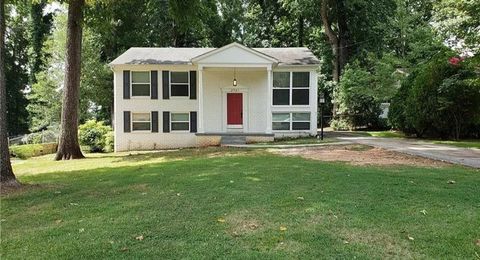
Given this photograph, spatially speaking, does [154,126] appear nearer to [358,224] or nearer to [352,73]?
[352,73]

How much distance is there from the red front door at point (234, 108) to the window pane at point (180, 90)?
2.40 metres

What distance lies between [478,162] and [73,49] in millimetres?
15066

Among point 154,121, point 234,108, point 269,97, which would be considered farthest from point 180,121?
point 269,97

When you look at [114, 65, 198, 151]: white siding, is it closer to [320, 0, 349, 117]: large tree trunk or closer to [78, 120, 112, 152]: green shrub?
[78, 120, 112, 152]: green shrub

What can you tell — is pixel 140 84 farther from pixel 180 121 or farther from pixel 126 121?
pixel 180 121

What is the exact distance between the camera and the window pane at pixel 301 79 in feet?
75.2

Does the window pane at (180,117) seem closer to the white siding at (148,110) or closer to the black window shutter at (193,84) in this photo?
the white siding at (148,110)

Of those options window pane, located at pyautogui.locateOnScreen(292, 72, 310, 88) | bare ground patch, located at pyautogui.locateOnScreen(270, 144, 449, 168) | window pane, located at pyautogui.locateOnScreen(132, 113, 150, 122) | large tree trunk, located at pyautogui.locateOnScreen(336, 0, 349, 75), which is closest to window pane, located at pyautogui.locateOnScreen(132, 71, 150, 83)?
window pane, located at pyautogui.locateOnScreen(132, 113, 150, 122)

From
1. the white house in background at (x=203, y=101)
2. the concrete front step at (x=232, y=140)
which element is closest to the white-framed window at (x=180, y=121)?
the white house in background at (x=203, y=101)

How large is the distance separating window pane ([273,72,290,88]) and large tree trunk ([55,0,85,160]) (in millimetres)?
10340

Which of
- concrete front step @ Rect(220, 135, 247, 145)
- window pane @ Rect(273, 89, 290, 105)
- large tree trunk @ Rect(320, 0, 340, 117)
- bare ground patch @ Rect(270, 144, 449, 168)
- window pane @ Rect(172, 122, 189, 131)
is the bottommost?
bare ground patch @ Rect(270, 144, 449, 168)

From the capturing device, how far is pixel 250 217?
5.46m

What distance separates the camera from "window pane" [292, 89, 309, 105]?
75.2ft

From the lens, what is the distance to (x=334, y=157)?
12.9 metres
